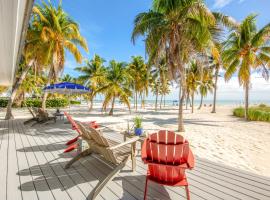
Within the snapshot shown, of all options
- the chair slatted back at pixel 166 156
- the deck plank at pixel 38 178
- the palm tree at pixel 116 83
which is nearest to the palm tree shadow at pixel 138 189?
the chair slatted back at pixel 166 156

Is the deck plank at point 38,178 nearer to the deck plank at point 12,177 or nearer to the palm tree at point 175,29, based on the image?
the deck plank at point 12,177

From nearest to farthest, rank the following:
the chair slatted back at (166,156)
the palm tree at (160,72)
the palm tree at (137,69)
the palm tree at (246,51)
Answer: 1. the chair slatted back at (166,156)
2. the palm tree at (160,72)
3. the palm tree at (246,51)
4. the palm tree at (137,69)

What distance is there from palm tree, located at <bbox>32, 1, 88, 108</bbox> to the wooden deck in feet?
30.9

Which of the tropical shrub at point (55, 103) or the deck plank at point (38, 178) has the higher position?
the tropical shrub at point (55, 103)

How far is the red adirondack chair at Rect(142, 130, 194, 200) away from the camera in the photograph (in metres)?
2.26

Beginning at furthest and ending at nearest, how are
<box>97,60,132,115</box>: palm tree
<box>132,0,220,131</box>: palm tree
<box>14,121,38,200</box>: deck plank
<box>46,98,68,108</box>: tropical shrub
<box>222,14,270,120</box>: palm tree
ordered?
1. <box>46,98,68,108</box>: tropical shrub
2. <box>97,60,132,115</box>: palm tree
3. <box>222,14,270,120</box>: palm tree
4. <box>132,0,220,131</box>: palm tree
5. <box>14,121,38,200</box>: deck plank

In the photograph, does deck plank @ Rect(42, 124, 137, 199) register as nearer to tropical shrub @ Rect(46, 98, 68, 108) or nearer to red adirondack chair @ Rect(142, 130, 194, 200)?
red adirondack chair @ Rect(142, 130, 194, 200)

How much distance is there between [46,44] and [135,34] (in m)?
6.66

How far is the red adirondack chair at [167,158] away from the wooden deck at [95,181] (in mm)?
476

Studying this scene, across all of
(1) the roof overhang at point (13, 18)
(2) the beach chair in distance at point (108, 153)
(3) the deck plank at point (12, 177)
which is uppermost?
(1) the roof overhang at point (13, 18)

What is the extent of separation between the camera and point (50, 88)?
31.7 feet

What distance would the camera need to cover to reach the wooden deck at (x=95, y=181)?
8.43 feet

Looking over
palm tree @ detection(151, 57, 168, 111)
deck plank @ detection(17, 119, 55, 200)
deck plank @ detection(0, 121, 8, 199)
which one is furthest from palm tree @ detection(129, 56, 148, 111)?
deck plank @ detection(17, 119, 55, 200)

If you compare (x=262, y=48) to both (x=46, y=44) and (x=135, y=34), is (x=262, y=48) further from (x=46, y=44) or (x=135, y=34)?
(x=46, y=44)
